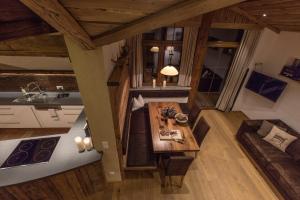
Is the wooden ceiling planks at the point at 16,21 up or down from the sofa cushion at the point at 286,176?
up

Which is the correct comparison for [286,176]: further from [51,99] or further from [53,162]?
[51,99]

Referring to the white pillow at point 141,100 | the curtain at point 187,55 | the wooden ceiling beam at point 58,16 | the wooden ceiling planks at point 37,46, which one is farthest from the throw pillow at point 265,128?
the wooden ceiling planks at point 37,46

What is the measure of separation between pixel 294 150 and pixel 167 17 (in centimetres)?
366

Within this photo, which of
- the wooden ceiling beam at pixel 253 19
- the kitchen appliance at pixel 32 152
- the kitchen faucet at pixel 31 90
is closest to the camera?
the kitchen appliance at pixel 32 152

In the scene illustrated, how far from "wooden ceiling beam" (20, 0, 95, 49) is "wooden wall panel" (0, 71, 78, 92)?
2562 millimetres

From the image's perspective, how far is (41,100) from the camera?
3.72m

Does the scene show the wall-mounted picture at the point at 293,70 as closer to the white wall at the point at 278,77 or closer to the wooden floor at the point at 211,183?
the white wall at the point at 278,77

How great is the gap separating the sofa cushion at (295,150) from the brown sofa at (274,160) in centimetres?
7

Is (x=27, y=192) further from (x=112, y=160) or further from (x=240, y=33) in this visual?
(x=240, y=33)

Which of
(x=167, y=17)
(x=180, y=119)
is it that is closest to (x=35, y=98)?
(x=180, y=119)

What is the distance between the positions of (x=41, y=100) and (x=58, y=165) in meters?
2.28

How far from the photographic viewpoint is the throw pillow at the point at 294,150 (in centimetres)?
286

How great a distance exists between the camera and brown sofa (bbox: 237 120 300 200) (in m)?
2.56

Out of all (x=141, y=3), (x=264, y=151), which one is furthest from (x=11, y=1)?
(x=264, y=151)
